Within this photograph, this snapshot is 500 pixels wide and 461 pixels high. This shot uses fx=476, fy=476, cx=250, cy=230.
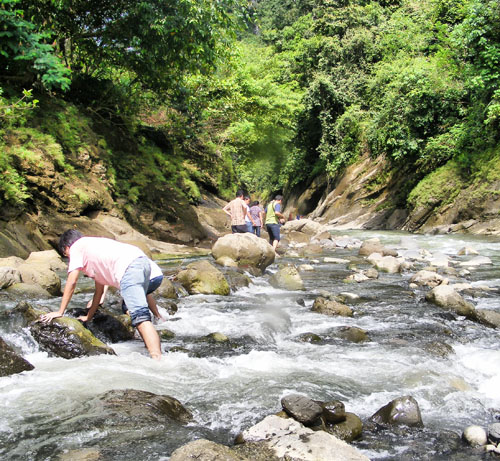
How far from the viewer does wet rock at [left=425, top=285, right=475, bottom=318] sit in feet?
24.1

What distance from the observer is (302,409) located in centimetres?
373

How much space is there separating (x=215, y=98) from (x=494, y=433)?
63.9ft

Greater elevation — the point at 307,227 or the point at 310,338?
the point at 310,338

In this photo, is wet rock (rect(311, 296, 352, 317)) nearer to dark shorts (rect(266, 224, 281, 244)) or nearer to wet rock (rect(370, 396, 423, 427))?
wet rock (rect(370, 396, 423, 427))

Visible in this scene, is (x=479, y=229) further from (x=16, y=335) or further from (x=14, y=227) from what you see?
(x=16, y=335)

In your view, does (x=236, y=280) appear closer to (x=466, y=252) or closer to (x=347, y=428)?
(x=347, y=428)

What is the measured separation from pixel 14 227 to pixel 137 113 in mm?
7680

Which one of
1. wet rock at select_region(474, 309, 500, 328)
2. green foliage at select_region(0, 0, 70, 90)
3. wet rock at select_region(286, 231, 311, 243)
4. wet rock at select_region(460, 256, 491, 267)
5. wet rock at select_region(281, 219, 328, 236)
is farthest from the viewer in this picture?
wet rock at select_region(281, 219, 328, 236)

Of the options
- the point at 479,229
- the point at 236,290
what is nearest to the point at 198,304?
the point at 236,290

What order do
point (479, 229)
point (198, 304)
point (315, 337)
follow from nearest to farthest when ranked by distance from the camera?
point (315, 337), point (198, 304), point (479, 229)

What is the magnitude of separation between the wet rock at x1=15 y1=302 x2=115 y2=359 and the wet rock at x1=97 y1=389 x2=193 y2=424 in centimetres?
121

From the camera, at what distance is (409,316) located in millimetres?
7457

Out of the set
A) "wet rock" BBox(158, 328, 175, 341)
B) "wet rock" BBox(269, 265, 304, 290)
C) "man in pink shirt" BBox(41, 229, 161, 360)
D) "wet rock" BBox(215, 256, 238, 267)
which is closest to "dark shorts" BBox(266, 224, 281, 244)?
"wet rock" BBox(215, 256, 238, 267)

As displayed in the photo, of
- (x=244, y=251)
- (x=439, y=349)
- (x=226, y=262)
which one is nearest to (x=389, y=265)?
(x=244, y=251)
